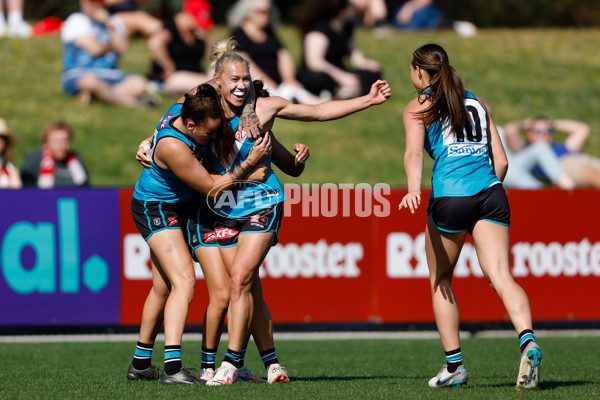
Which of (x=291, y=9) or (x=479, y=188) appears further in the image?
(x=291, y=9)

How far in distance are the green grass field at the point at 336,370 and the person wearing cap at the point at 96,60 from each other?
5.81m

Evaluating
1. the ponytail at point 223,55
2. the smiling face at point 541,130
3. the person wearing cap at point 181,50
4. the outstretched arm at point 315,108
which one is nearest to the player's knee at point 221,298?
the outstretched arm at point 315,108

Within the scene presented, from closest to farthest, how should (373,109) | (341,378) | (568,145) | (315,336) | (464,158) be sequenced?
(464,158)
(341,378)
(315,336)
(568,145)
(373,109)

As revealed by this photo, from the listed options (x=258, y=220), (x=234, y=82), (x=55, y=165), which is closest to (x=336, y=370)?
(x=258, y=220)

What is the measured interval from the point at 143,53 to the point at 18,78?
2.48 meters

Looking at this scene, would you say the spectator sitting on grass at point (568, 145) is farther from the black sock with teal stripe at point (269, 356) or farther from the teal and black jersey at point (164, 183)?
the teal and black jersey at point (164, 183)

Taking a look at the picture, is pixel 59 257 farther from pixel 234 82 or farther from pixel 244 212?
pixel 234 82

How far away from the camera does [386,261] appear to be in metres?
10.0

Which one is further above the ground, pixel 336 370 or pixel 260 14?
pixel 260 14

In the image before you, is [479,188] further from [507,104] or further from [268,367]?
[507,104]

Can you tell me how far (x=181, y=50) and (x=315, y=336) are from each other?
5.73 metres

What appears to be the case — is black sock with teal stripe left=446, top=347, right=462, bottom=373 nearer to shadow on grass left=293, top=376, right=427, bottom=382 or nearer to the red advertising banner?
shadow on grass left=293, top=376, right=427, bottom=382

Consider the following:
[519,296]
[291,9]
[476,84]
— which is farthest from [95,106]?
[291,9]

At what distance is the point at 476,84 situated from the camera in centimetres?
1778
